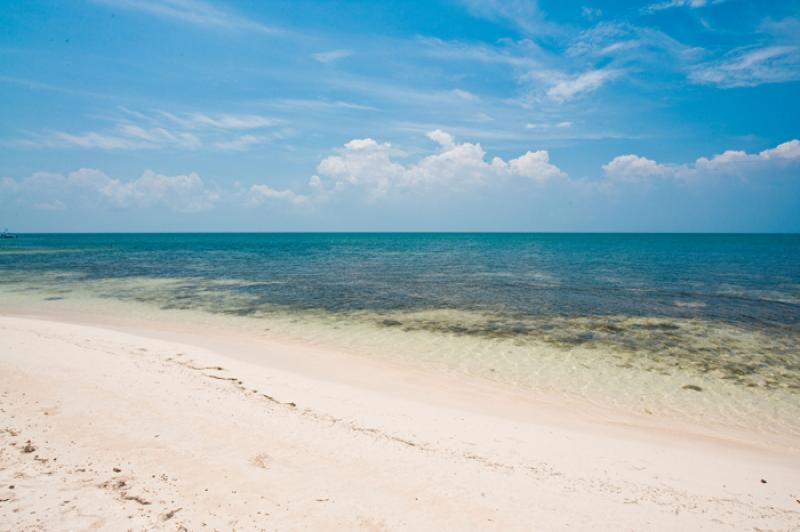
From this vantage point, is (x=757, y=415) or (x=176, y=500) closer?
(x=176, y=500)

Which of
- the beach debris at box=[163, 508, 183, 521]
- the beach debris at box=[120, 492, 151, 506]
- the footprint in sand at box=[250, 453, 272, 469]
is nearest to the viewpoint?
the beach debris at box=[163, 508, 183, 521]

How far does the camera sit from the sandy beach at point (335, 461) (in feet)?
19.0

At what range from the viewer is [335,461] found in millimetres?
7250

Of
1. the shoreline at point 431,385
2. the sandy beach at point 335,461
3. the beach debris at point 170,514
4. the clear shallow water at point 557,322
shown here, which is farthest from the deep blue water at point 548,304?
the beach debris at point 170,514

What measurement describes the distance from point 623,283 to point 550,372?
2857 centimetres

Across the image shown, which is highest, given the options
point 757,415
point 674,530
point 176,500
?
point 176,500

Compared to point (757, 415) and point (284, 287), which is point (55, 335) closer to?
point (284, 287)

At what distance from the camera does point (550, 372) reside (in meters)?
14.8

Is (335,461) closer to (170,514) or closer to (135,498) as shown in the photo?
(170,514)

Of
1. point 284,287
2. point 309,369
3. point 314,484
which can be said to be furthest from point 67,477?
point 284,287

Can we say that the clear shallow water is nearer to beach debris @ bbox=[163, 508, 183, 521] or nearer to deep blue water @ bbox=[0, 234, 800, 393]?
deep blue water @ bbox=[0, 234, 800, 393]

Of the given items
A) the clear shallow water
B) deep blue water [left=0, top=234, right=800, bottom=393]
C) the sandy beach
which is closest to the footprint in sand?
the sandy beach

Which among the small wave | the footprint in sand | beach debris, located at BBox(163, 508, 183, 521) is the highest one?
beach debris, located at BBox(163, 508, 183, 521)

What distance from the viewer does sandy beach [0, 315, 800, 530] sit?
19.0 ft
